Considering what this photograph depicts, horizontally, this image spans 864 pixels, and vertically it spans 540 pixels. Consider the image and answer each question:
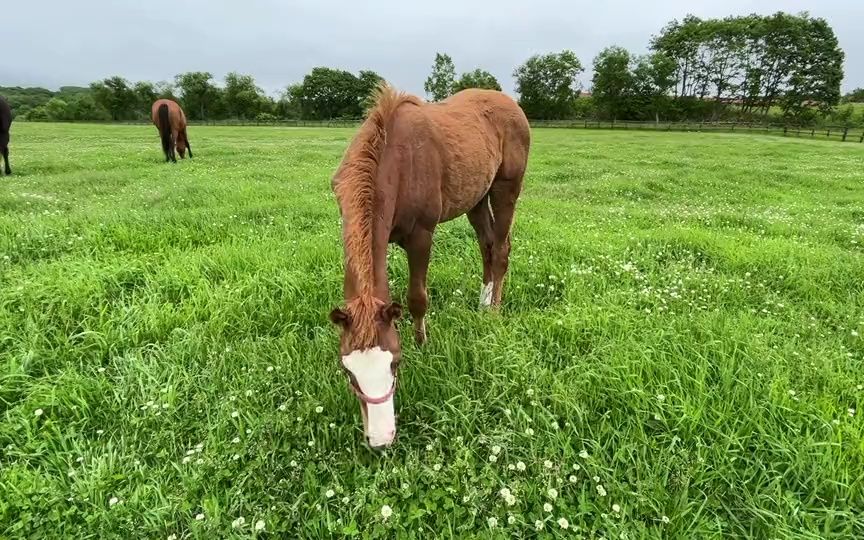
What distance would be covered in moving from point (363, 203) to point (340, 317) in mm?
785

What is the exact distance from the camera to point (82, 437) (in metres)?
2.54

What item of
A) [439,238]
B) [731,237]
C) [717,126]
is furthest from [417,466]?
[717,126]

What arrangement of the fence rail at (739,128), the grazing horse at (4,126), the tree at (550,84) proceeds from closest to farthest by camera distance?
the grazing horse at (4,126) < the fence rail at (739,128) < the tree at (550,84)

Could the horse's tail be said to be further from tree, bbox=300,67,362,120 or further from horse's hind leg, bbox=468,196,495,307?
tree, bbox=300,67,362,120

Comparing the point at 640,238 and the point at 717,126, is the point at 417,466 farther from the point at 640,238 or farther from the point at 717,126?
the point at 717,126

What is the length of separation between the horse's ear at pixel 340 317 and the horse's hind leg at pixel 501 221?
223 cm

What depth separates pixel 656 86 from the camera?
6147 cm

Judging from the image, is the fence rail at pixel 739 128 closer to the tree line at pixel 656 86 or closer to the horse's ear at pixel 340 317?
the tree line at pixel 656 86

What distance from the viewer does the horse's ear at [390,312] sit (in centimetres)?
223

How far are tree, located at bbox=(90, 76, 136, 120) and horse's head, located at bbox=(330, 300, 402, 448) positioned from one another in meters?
89.9

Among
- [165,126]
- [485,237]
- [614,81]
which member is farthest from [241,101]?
[485,237]

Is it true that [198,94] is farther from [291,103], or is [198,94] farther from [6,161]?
[6,161]

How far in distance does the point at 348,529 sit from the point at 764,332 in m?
3.38

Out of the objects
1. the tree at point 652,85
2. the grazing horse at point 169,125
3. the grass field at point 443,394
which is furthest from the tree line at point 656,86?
the grass field at point 443,394
